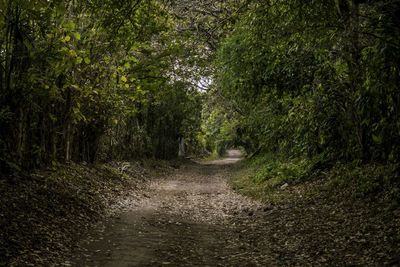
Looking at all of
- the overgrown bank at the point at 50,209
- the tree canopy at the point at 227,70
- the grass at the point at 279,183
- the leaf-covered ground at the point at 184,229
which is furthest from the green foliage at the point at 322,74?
the overgrown bank at the point at 50,209

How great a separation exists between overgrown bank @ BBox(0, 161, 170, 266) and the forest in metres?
0.13

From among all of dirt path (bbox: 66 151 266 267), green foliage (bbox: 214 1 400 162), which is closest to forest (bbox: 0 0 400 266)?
green foliage (bbox: 214 1 400 162)

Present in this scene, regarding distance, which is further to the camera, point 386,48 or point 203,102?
point 203,102

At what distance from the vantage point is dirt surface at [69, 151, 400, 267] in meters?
7.94

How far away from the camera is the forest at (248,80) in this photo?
33.0ft

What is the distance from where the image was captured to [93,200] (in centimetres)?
1320

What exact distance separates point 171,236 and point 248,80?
866 cm

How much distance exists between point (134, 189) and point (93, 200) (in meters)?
5.19

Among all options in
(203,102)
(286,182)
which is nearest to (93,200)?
(286,182)

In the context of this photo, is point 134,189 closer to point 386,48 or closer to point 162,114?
point 386,48

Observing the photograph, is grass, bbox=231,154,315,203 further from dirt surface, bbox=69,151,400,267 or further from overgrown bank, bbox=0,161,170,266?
overgrown bank, bbox=0,161,170,266

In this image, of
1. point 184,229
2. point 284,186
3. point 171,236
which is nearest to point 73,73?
point 184,229

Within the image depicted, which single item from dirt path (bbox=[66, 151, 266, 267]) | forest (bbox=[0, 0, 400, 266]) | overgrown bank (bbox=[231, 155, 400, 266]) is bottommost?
dirt path (bbox=[66, 151, 266, 267])

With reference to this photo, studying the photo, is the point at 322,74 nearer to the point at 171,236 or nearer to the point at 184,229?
the point at 184,229
